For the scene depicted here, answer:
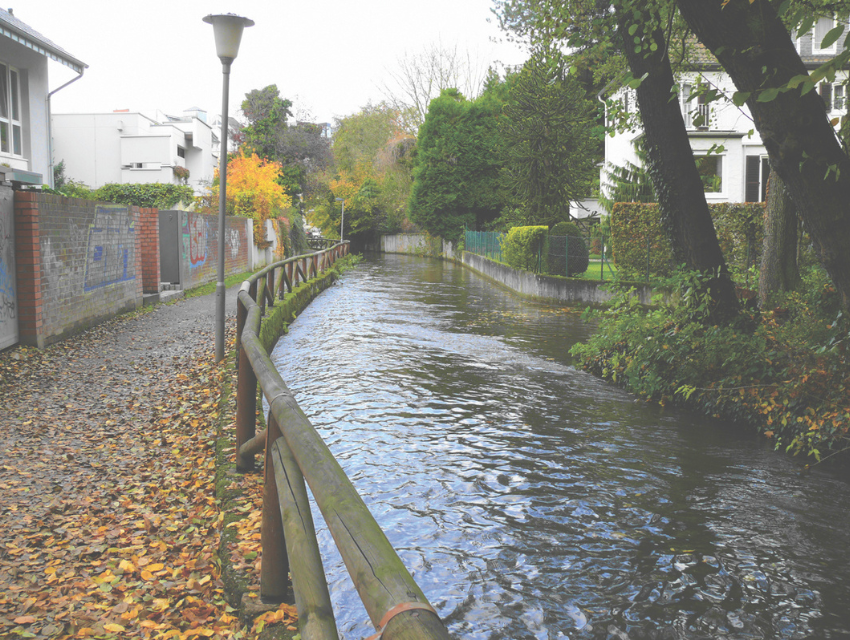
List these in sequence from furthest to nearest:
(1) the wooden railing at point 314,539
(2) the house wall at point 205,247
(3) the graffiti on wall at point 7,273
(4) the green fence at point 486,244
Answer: (4) the green fence at point 486,244, (2) the house wall at point 205,247, (3) the graffiti on wall at point 7,273, (1) the wooden railing at point 314,539

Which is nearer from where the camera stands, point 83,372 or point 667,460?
point 667,460

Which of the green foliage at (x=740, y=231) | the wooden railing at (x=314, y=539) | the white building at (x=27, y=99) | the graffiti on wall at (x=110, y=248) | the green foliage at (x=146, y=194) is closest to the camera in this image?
the wooden railing at (x=314, y=539)

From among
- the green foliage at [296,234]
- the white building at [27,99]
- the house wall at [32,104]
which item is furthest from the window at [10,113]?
the green foliage at [296,234]

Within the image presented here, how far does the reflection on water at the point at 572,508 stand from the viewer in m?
3.97

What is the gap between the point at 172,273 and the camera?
712 inches

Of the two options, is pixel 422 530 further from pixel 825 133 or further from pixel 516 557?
pixel 825 133

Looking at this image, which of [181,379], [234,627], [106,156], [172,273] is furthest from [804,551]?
[106,156]

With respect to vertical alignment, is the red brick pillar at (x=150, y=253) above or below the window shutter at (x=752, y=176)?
below

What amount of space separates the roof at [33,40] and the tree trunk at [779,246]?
13.8 m

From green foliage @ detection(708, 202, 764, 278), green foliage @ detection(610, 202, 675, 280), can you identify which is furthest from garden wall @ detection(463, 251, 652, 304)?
green foliage @ detection(708, 202, 764, 278)

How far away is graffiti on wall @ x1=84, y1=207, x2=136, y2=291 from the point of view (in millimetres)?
11984

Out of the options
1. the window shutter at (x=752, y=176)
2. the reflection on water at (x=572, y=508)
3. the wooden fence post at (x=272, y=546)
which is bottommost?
the reflection on water at (x=572, y=508)

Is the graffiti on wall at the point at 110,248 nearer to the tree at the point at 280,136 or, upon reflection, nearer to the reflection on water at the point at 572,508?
the reflection on water at the point at 572,508

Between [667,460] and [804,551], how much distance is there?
187 cm
